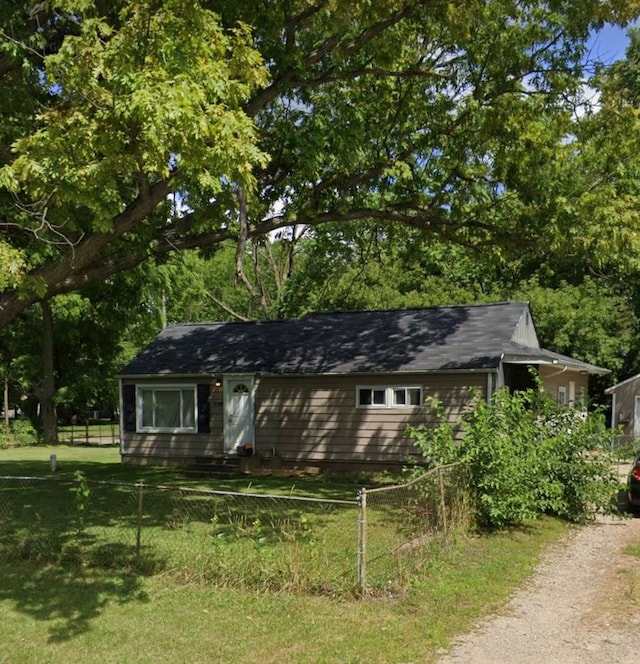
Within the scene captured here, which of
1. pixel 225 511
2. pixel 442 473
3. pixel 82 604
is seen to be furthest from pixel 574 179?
pixel 82 604

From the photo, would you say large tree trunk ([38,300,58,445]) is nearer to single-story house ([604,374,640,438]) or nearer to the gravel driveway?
single-story house ([604,374,640,438])

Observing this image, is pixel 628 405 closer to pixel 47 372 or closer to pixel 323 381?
pixel 323 381

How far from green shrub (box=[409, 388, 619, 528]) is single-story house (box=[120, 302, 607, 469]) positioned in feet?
16.1

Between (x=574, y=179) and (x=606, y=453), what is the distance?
5435 millimetres

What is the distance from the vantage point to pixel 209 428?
19.2 meters

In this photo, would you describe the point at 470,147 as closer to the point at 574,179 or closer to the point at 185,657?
the point at 574,179

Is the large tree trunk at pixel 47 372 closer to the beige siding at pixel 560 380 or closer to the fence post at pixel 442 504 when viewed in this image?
the beige siding at pixel 560 380

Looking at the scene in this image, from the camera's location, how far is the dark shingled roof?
55.1 feet

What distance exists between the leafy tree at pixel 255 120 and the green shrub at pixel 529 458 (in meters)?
3.93

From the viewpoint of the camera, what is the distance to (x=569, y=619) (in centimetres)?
645

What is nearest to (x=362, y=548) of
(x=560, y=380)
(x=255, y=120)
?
(x=255, y=120)

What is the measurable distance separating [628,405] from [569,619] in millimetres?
21302

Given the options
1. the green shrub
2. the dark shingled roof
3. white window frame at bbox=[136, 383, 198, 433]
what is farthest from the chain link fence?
white window frame at bbox=[136, 383, 198, 433]

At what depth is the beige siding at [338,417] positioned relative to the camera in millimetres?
16422
